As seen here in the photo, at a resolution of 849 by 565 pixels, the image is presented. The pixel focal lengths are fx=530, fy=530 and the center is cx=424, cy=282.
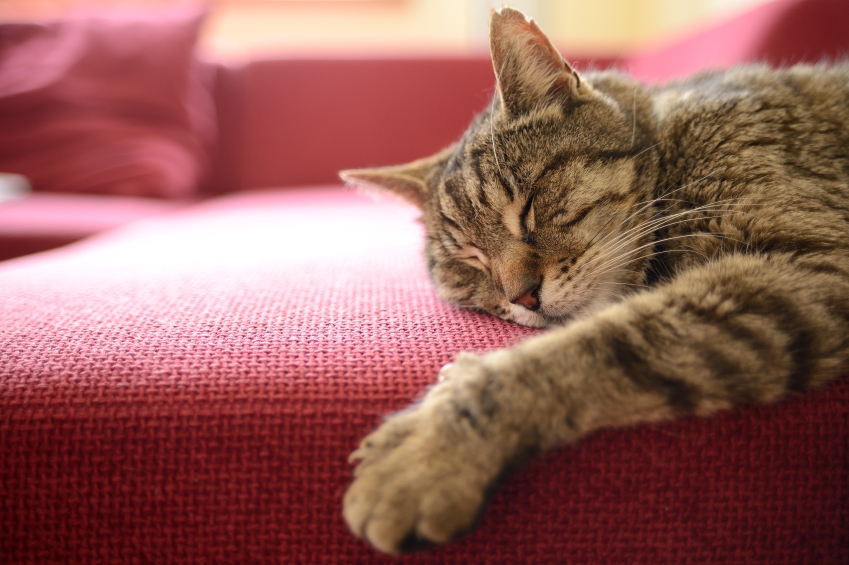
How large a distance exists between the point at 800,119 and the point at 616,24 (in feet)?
10.2

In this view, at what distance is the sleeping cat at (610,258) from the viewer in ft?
1.93

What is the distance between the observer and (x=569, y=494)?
615mm

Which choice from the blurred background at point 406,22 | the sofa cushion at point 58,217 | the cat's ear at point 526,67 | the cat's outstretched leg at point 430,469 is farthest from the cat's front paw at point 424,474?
the blurred background at point 406,22

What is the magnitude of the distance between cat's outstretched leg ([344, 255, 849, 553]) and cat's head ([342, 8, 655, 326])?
172 millimetres

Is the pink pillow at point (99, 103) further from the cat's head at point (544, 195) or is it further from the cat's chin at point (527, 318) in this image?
the cat's chin at point (527, 318)

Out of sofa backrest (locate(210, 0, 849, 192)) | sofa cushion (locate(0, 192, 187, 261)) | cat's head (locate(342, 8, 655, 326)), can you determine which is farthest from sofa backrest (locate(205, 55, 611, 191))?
cat's head (locate(342, 8, 655, 326))

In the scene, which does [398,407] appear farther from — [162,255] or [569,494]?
[162,255]

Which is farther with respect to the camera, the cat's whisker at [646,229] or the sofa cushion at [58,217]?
the sofa cushion at [58,217]

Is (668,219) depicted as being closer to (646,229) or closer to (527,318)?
(646,229)

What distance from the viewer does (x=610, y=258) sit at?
33.6 inches

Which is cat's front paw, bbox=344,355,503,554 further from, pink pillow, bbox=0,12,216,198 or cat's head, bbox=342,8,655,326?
pink pillow, bbox=0,12,216,198

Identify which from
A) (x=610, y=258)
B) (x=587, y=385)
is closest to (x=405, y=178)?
(x=610, y=258)

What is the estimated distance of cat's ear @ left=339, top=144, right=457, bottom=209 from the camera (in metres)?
1.17

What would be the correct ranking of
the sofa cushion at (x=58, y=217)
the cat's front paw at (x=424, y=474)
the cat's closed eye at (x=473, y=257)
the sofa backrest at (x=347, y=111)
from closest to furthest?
the cat's front paw at (x=424, y=474), the cat's closed eye at (x=473, y=257), the sofa cushion at (x=58, y=217), the sofa backrest at (x=347, y=111)
